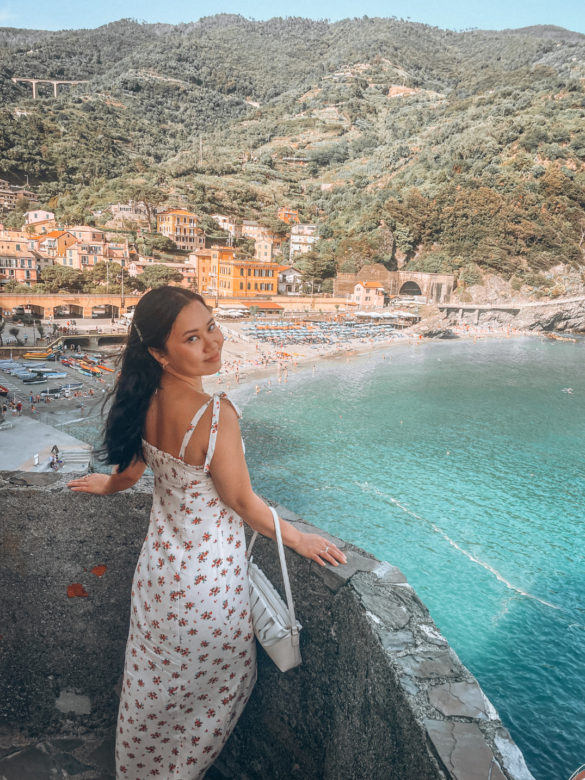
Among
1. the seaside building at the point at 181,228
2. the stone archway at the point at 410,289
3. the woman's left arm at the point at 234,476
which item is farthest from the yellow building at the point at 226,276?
the woman's left arm at the point at 234,476

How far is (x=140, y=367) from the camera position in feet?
3.97

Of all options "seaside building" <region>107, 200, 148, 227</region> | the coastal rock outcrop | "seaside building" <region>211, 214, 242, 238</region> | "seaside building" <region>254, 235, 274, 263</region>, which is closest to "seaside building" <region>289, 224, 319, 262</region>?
"seaside building" <region>254, 235, 274, 263</region>

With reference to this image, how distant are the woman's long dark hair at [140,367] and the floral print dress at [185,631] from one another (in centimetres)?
8

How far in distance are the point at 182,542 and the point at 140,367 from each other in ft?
1.40

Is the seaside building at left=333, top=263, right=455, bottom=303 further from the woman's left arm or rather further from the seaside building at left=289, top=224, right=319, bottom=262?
the woman's left arm

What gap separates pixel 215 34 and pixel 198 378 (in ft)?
392

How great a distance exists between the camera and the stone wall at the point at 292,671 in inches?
42.3

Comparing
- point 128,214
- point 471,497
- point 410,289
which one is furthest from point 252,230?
point 471,497

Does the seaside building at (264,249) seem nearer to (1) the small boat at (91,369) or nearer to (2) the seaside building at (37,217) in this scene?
(2) the seaside building at (37,217)

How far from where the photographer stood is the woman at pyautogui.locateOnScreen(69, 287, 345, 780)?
3.69 feet

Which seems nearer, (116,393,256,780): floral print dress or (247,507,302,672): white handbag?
(116,393,256,780): floral print dress

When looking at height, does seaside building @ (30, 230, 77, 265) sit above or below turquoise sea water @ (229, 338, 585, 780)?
above

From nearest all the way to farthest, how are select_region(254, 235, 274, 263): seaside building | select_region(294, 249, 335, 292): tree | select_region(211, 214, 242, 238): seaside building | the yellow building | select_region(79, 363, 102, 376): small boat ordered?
select_region(79, 363, 102, 376): small boat → the yellow building → select_region(294, 249, 335, 292): tree → select_region(254, 235, 274, 263): seaside building → select_region(211, 214, 242, 238): seaside building

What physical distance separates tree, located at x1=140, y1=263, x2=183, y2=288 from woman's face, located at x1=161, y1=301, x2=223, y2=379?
2797 cm
